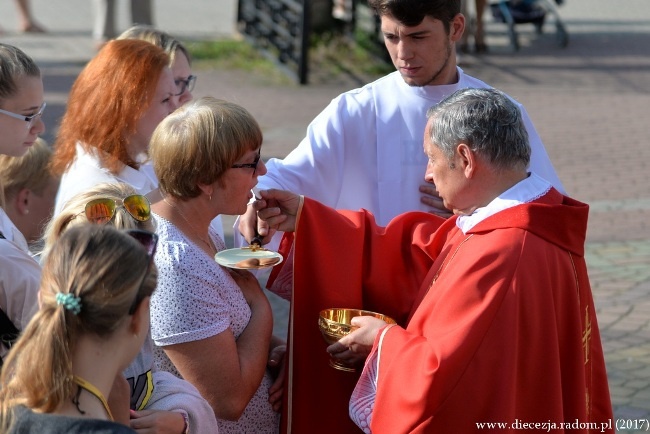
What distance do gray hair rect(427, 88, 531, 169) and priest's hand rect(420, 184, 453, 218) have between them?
870mm

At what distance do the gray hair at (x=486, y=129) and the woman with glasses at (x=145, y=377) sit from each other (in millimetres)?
943

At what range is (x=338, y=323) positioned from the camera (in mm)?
3182

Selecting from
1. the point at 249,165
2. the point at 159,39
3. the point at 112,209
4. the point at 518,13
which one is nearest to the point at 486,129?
the point at 249,165

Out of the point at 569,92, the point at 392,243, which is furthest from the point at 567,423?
the point at 569,92

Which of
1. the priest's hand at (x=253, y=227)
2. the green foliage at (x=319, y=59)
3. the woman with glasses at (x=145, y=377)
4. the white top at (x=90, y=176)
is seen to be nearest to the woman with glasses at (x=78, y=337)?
the woman with glasses at (x=145, y=377)

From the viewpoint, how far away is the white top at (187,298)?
9.77 feet

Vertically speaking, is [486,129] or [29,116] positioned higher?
[486,129]

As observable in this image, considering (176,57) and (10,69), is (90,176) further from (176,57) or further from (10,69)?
(176,57)

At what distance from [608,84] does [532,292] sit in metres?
11.2

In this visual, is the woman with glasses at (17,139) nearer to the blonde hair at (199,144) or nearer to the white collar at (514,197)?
the blonde hair at (199,144)

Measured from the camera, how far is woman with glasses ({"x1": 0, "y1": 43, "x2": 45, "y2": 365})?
287cm

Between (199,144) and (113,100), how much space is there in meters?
1.00

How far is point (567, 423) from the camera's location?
122 inches

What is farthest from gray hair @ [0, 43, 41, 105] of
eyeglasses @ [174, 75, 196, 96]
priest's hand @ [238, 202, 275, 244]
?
eyeglasses @ [174, 75, 196, 96]
